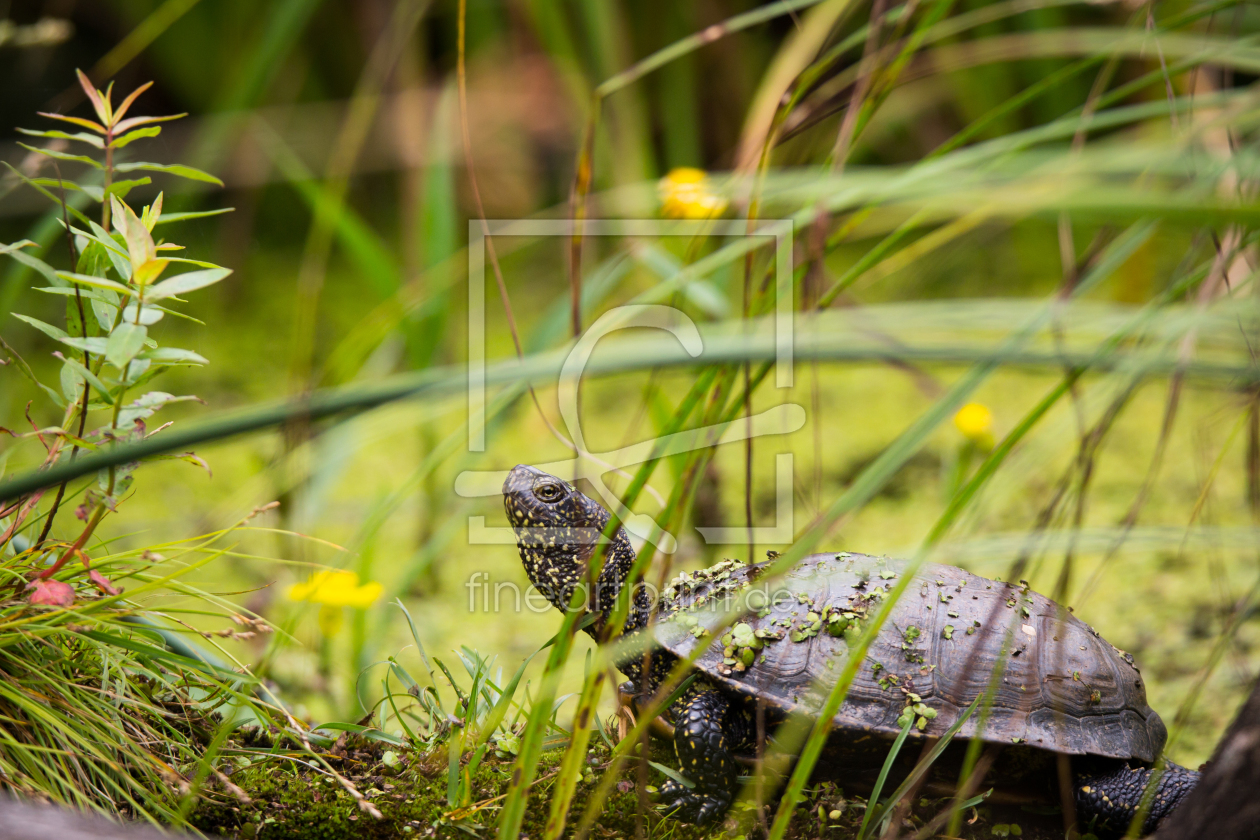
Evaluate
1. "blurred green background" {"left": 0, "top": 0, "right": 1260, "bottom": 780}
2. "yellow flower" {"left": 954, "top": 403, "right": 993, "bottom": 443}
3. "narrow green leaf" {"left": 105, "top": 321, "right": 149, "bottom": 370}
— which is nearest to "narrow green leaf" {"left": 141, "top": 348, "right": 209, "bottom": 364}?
"narrow green leaf" {"left": 105, "top": 321, "right": 149, "bottom": 370}

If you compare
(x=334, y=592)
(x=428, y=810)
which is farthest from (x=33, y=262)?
(x=428, y=810)

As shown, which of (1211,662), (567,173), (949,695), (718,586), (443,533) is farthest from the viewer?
(567,173)

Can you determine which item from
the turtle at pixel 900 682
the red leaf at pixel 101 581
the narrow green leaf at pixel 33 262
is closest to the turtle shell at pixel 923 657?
the turtle at pixel 900 682

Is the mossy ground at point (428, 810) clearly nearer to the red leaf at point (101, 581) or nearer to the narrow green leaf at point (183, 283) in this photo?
the red leaf at point (101, 581)

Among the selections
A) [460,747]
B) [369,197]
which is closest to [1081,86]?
[369,197]

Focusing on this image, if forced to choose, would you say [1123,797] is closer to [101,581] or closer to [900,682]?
[900,682]

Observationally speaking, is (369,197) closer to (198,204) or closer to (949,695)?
(198,204)
